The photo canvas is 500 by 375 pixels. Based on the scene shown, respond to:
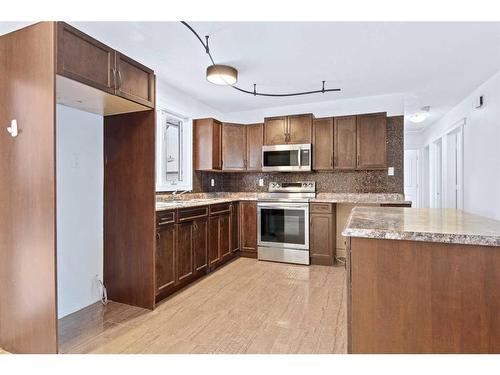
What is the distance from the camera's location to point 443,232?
1.21 m

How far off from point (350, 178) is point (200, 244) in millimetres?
2502

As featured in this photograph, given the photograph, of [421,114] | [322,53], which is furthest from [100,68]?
[421,114]

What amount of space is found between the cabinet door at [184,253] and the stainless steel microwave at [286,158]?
1.75 metres

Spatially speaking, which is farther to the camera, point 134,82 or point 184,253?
point 184,253

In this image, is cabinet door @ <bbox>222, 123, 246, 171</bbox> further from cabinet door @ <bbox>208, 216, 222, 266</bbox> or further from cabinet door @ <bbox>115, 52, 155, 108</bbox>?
cabinet door @ <bbox>115, 52, 155, 108</bbox>

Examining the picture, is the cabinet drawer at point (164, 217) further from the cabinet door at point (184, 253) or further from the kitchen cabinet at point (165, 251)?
the cabinet door at point (184, 253)

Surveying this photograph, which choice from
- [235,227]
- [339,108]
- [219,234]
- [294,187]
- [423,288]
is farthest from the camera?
[294,187]

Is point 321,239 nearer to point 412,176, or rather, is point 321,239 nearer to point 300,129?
point 300,129

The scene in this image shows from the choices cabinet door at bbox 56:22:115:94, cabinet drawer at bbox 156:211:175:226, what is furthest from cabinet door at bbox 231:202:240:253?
cabinet door at bbox 56:22:115:94

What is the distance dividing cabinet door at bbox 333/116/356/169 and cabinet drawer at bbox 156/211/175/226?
2507 mm

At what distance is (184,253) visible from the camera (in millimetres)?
3033

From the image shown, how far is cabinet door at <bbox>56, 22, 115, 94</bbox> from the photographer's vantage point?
175 centimetres

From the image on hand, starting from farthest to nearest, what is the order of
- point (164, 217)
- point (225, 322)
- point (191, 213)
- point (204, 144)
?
point (204, 144)
point (191, 213)
point (164, 217)
point (225, 322)

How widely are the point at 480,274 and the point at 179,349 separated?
69.5 inches
